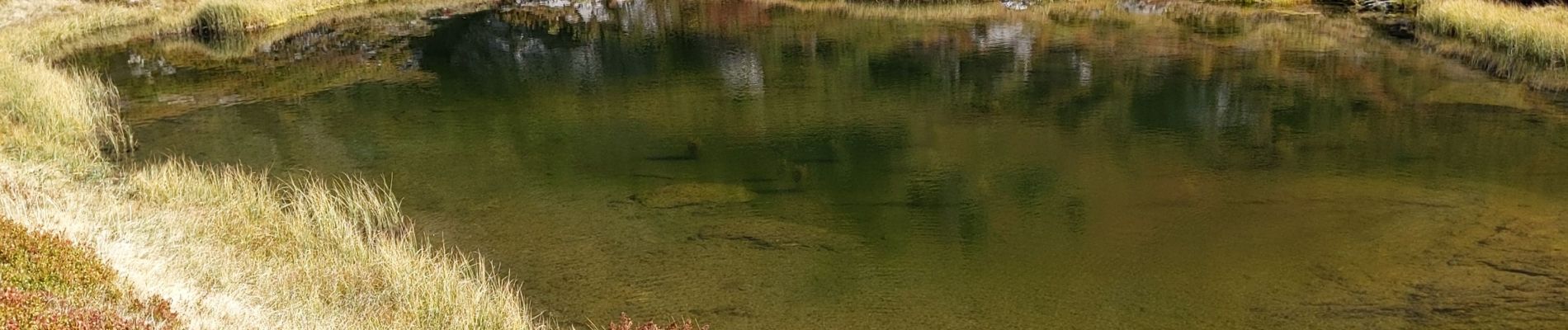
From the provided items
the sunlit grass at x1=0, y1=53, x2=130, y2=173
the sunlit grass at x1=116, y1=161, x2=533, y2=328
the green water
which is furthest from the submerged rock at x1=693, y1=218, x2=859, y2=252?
the sunlit grass at x1=0, y1=53, x2=130, y2=173

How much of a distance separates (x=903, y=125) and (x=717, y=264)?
21.3 ft

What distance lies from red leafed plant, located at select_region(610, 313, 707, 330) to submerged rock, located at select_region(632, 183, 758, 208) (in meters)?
3.28

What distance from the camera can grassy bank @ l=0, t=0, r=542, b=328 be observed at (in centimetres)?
705

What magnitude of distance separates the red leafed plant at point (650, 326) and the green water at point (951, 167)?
29 centimetres

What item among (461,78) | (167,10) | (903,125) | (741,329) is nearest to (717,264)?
(741,329)

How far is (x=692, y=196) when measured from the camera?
11.6 metres

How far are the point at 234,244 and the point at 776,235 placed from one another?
15.5ft

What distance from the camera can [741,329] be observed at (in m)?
8.09

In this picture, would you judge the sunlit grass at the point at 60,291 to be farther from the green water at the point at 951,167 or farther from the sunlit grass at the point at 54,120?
the sunlit grass at the point at 54,120

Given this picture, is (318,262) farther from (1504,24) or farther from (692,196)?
(1504,24)

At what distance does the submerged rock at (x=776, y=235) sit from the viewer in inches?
393

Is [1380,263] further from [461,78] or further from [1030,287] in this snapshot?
[461,78]

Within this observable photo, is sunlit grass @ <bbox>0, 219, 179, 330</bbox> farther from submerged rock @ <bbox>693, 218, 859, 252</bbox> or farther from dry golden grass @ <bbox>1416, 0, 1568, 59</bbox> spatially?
dry golden grass @ <bbox>1416, 0, 1568, 59</bbox>

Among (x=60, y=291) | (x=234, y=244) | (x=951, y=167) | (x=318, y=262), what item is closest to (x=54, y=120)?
(x=234, y=244)
